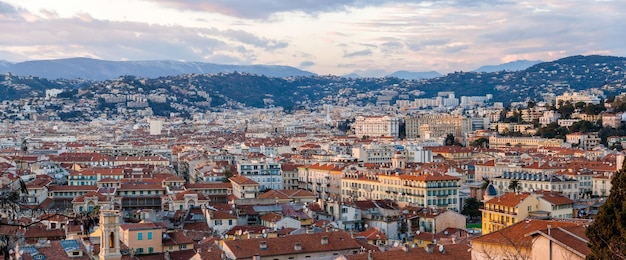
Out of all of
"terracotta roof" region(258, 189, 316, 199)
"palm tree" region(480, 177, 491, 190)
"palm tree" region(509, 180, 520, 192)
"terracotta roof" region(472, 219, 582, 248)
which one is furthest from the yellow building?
"palm tree" region(480, 177, 491, 190)

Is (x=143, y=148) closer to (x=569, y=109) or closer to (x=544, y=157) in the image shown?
(x=544, y=157)

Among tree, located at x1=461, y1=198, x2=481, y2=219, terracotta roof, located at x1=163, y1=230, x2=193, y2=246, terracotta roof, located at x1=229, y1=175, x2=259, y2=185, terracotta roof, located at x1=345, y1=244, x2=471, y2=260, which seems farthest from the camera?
terracotta roof, located at x1=229, y1=175, x2=259, y2=185

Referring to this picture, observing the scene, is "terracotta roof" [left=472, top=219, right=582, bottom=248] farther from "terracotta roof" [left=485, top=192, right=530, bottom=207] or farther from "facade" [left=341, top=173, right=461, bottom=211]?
"facade" [left=341, top=173, right=461, bottom=211]

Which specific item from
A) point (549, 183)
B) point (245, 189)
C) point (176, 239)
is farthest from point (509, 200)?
point (245, 189)

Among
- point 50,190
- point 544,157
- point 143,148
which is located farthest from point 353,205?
point 143,148

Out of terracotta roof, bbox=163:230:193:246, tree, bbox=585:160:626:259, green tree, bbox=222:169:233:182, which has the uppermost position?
tree, bbox=585:160:626:259

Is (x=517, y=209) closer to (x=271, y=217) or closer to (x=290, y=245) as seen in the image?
(x=271, y=217)

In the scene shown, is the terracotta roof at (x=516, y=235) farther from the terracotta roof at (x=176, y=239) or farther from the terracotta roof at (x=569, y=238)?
the terracotta roof at (x=176, y=239)
